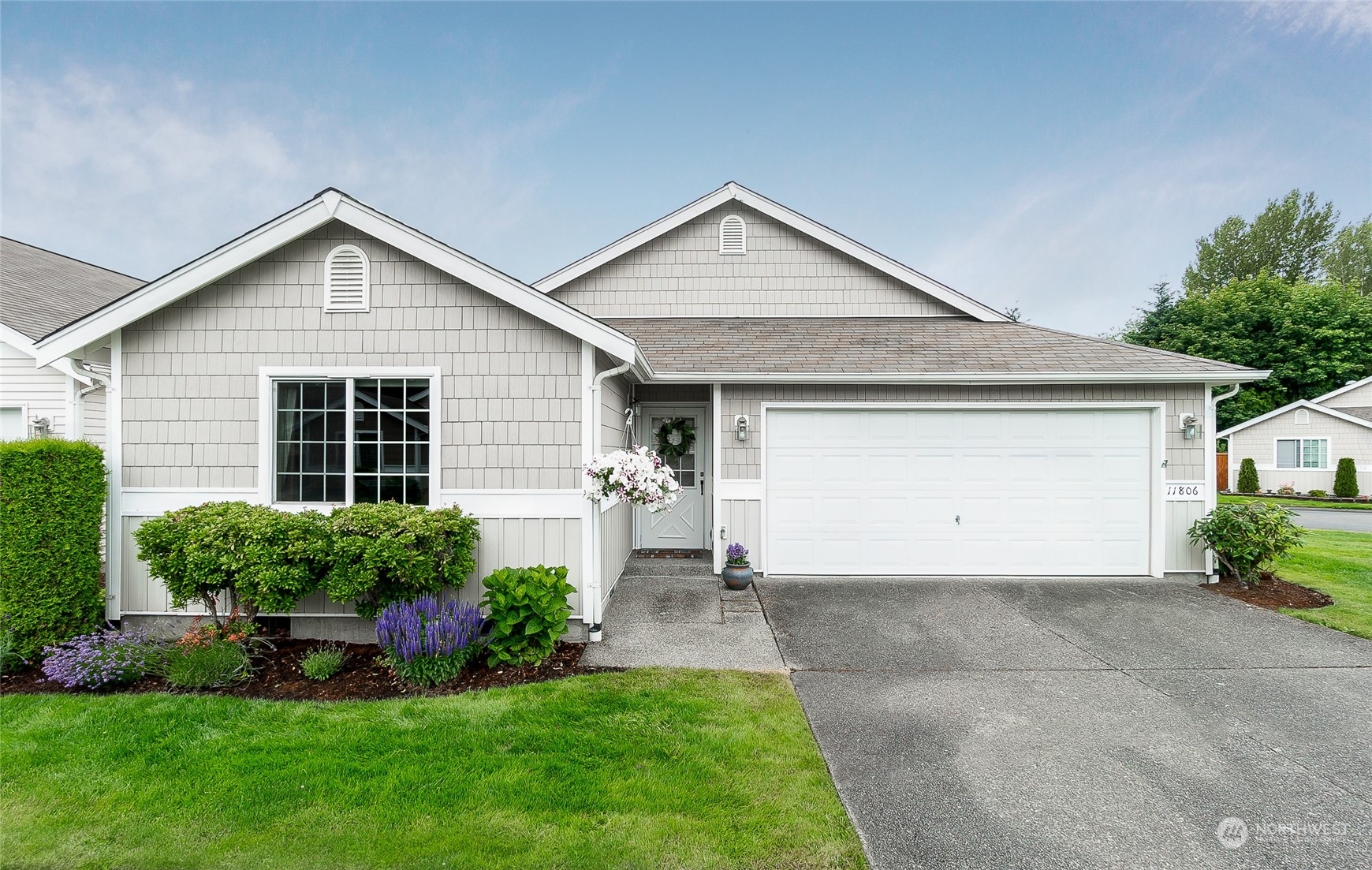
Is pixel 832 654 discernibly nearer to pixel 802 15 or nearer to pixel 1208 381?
pixel 1208 381

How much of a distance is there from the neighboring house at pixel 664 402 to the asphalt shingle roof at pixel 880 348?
0.20 feet

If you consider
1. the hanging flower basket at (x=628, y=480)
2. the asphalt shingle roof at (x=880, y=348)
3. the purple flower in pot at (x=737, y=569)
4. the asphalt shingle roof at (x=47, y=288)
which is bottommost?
the purple flower in pot at (x=737, y=569)

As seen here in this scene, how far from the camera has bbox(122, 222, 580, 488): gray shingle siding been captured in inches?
209

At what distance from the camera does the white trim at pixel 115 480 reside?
5.27 meters

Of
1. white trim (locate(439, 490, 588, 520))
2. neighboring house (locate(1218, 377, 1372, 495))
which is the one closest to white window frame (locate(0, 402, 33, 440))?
white trim (locate(439, 490, 588, 520))

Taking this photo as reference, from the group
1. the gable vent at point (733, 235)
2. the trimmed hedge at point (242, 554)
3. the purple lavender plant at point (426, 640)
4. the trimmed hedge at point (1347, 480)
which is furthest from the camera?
the trimmed hedge at point (1347, 480)

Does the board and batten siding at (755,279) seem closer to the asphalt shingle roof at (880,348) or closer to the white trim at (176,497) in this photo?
the asphalt shingle roof at (880,348)

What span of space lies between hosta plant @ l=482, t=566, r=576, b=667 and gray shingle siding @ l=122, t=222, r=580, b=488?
3.39 ft

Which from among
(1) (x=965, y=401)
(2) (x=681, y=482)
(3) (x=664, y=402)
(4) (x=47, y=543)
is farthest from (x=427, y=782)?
(1) (x=965, y=401)

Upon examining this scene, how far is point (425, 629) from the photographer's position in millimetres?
4395

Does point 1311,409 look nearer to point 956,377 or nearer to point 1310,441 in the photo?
point 1310,441

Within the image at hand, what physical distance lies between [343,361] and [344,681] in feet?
9.54

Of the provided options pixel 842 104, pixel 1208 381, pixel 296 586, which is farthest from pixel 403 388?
pixel 842 104

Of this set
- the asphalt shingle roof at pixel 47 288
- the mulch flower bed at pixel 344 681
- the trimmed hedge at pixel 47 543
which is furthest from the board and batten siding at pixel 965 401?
the asphalt shingle roof at pixel 47 288
